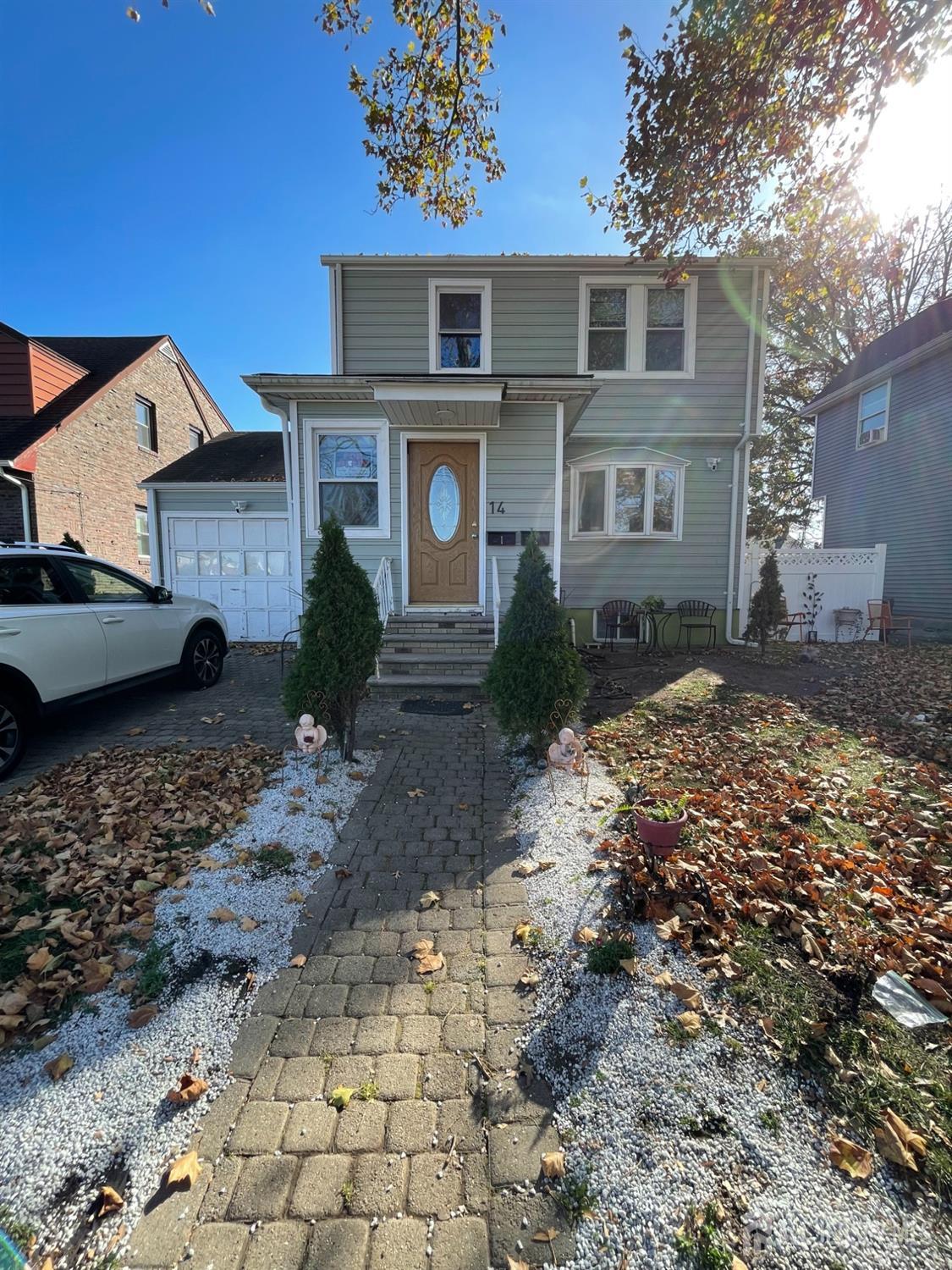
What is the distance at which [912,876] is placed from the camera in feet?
9.83

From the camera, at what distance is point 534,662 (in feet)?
14.4

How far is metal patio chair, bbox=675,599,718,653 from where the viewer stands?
10008 millimetres

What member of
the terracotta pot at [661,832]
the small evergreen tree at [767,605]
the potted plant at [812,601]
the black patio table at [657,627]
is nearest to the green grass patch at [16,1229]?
the terracotta pot at [661,832]

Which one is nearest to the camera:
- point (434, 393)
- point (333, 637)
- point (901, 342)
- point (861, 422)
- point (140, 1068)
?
point (140, 1068)

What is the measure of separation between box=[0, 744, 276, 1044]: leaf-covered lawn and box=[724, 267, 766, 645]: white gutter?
27.9ft

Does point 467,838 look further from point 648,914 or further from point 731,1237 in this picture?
point 731,1237

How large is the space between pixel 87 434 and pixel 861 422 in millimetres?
19071

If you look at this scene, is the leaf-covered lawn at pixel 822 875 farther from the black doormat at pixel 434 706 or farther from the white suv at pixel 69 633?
the white suv at pixel 69 633

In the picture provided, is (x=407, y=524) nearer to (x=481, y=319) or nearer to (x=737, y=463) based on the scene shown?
(x=481, y=319)

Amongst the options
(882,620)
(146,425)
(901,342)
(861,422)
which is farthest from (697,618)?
(146,425)

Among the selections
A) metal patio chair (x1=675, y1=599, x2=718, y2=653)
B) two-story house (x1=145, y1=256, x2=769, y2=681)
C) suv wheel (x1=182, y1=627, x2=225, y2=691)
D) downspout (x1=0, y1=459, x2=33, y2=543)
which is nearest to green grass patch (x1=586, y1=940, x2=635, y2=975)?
two-story house (x1=145, y1=256, x2=769, y2=681)

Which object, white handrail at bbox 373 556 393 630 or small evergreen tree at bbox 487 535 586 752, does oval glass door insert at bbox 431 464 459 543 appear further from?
small evergreen tree at bbox 487 535 586 752

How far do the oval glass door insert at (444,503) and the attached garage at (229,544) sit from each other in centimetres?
391

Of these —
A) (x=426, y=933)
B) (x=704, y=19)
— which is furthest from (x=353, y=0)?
(x=426, y=933)
